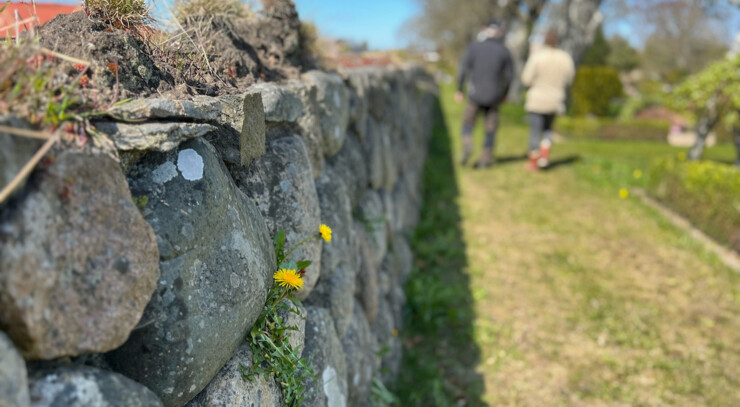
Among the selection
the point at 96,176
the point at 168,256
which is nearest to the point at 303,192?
the point at 168,256

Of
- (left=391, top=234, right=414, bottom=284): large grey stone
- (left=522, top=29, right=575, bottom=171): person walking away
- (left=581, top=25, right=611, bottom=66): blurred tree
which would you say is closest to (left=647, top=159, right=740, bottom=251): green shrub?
(left=522, top=29, right=575, bottom=171): person walking away

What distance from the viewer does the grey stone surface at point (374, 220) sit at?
2850 millimetres

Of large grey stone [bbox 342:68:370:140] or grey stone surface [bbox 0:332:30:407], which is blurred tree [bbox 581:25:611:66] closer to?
large grey stone [bbox 342:68:370:140]

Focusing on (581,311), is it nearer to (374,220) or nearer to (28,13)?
(374,220)

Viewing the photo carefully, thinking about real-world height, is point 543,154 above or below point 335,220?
below

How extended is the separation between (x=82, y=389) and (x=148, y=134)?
1.67ft

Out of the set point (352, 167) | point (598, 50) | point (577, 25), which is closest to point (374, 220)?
point (352, 167)

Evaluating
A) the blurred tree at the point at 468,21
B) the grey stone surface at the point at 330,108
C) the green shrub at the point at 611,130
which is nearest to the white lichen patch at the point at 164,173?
the grey stone surface at the point at 330,108

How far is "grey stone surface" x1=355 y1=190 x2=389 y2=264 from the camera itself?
9.35 ft

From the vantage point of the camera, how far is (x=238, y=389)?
1.29 m

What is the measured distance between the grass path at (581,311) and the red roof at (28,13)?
2508 millimetres

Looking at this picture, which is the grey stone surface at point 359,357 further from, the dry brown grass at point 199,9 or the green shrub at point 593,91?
the green shrub at point 593,91

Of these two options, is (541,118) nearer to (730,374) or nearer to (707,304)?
(707,304)

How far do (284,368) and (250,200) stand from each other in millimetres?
504
